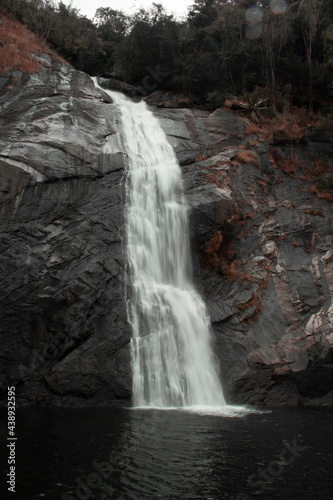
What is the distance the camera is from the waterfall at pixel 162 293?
416 inches

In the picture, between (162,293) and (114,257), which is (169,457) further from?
(114,257)

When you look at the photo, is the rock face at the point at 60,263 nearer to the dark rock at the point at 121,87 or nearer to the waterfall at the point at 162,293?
the waterfall at the point at 162,293

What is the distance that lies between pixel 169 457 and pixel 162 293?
20.6 ft

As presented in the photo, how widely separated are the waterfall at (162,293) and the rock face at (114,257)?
1.25 ft

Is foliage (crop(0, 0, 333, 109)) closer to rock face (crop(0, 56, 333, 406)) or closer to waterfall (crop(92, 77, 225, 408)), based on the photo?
rock face (crop(0, 56, 333, 406))

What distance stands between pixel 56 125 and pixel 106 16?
1095 inches

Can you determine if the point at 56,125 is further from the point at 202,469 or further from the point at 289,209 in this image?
the point at 202,469

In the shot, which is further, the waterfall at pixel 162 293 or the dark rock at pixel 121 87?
the dark rock at pixel 121 87

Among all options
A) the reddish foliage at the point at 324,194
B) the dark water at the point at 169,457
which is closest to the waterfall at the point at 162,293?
the dark water at the point at 169,457

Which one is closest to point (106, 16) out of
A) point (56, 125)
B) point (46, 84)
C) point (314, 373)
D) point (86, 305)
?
point (46, 84)

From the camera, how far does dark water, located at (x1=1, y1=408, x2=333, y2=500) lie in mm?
5027

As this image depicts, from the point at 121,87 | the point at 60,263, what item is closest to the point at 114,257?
the point at 60,263

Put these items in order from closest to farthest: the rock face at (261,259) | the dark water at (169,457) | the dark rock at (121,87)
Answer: the dark water at (169,457), the rock face at (261,259), the dark rock at (121,87)

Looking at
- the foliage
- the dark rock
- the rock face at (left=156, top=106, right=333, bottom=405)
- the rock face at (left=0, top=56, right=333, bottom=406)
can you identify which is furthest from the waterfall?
the dark rock
